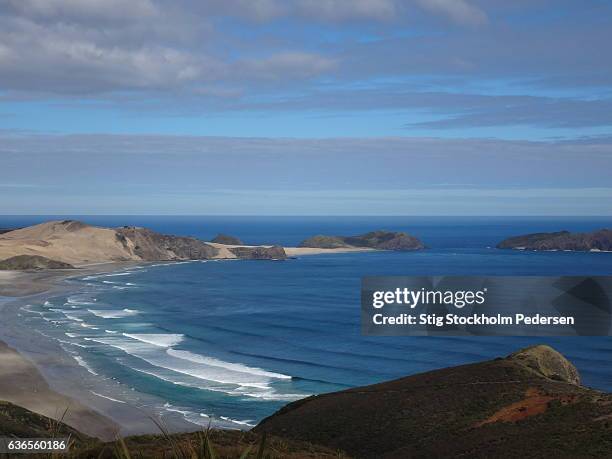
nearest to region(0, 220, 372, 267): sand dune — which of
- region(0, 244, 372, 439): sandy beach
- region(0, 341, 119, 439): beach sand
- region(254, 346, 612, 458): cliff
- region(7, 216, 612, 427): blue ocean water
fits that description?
region(7, 216, 612, 427): blue ocean water

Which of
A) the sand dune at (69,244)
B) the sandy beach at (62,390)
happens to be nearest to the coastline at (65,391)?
the sandy beach at (62,390)

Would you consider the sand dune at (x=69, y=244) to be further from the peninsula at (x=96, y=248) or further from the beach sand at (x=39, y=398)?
the beach sand at (x=39, y=398)

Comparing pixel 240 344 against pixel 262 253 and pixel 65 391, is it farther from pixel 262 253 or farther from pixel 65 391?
pixel 262 253

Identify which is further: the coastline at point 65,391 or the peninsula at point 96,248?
the peninsula at point 96,248

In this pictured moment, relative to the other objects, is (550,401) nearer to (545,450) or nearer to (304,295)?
(545,450)

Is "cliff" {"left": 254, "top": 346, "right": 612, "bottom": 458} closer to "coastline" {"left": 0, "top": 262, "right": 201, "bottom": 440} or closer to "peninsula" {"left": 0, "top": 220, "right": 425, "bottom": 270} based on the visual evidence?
"coastline" {"left": 0, "top": 262, "right": 201, "bottom": 440}

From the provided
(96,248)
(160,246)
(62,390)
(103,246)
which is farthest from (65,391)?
(160,246)

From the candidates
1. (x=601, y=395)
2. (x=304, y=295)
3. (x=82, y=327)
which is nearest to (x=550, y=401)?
(x=601, y=395)
